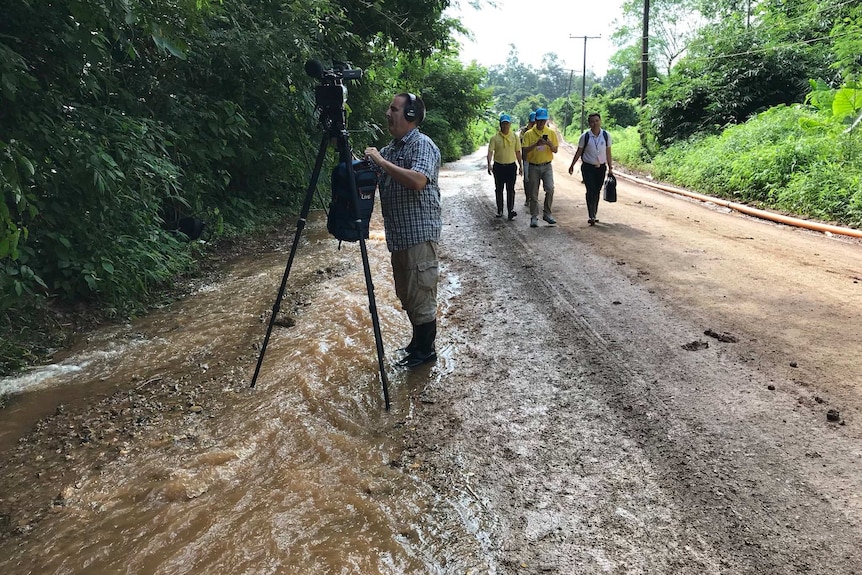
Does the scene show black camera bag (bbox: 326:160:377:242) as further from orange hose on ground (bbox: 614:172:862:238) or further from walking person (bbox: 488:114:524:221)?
orange hose on ground (bbox: 614:172:862:238)

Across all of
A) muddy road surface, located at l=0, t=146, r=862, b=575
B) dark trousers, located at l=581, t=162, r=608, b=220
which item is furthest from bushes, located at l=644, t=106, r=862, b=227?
muddy road surface, located at l=0, t=146, r=862, b=575

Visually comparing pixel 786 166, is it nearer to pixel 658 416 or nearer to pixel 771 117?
pixel 771 117

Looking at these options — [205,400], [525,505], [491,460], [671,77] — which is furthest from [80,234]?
[671,77]

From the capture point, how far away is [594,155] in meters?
8.16

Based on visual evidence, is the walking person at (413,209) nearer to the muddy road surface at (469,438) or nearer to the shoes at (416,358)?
the shoes at (416,358)

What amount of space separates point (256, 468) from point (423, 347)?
5.03ft

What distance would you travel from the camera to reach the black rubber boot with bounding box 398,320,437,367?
3.95m

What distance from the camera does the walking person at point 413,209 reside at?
342 cm

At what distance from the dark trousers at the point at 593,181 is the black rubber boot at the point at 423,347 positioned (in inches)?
206

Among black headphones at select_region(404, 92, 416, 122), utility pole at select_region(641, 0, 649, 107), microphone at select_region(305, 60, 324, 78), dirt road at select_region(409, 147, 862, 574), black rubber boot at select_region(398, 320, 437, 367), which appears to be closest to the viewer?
dirt road at select_region(409, 147, 862, 574)

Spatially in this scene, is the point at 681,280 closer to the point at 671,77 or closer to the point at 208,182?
the point at 208,182

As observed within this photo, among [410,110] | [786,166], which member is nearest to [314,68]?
[410,110]

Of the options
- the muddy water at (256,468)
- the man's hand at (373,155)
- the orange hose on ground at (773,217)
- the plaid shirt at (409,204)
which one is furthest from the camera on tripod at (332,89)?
the orange hose on ground at (773,217)

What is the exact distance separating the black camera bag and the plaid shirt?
0.67 ft
